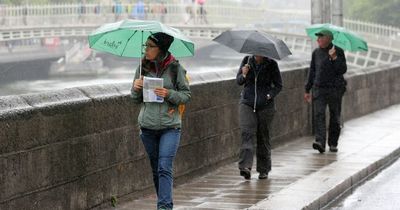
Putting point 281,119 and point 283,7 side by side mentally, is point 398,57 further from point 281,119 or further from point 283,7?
point 281,119

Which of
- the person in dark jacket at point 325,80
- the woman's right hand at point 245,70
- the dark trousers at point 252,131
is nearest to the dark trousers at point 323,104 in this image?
the person in dark jacket at point 325,80

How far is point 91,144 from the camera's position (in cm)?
861

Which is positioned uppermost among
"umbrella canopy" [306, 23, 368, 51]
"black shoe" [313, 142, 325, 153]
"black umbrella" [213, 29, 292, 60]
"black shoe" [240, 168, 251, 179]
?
"black umbrella" [213, 29, 292, 60]

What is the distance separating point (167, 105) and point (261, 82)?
2963 millimetres

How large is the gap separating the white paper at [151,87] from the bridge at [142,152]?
66 cm

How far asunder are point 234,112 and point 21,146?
5.39 metres

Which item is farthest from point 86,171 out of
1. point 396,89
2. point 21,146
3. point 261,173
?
point 396,89

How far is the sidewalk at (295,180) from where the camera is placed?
30.8ft

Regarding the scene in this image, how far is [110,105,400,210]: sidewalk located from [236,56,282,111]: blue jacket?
826 mm

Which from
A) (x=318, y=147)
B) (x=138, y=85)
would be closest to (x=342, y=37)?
(x=318, y=147)

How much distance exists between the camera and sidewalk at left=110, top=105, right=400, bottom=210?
939 centimetres

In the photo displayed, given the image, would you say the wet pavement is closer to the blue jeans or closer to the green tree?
the blue jeans

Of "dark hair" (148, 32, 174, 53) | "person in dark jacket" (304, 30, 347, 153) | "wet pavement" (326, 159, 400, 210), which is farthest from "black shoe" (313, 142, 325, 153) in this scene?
"dark hair" (148, 32, 174, 53)

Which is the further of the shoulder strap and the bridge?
the shoulder strap
